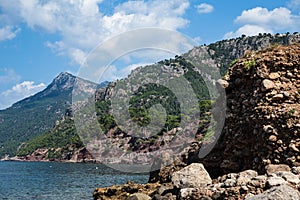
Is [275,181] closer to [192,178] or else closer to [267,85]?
[192,178]

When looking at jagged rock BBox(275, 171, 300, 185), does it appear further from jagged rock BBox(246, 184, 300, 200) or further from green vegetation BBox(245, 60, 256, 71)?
green vegetation BBox(245, 60, 256, 71)

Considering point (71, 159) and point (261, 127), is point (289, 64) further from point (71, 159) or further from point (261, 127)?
point (71, 159)

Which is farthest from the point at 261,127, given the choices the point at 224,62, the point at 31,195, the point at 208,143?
the point at 224,62

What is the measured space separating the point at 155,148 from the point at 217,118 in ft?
294

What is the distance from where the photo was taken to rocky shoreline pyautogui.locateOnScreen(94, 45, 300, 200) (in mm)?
11408

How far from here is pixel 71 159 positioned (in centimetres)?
14975

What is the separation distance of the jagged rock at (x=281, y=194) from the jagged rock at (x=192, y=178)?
4166mm

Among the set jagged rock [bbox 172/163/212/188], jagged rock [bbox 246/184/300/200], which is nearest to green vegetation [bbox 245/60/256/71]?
jagged rock [bbox 172/163/212/188]

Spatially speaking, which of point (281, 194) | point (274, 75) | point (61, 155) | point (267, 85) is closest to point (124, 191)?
point (267, 85)

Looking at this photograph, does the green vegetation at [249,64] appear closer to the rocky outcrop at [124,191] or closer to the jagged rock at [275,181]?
the jagged rock at [275,181]

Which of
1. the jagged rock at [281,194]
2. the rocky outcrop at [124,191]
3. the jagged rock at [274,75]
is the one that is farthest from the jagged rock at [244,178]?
the rocky outcrop at [124,191]

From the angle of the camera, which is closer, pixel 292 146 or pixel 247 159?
pixel 292 146

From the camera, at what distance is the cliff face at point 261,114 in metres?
13.5

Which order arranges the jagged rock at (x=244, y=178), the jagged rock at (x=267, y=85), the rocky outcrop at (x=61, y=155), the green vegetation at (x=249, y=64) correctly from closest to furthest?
the jagged rock at (x=244, y=178), the jagged rock at (x=267, y=85), the green vegetation at (x=249, y=64), the rocky outcrop at (x=61, y=155)
